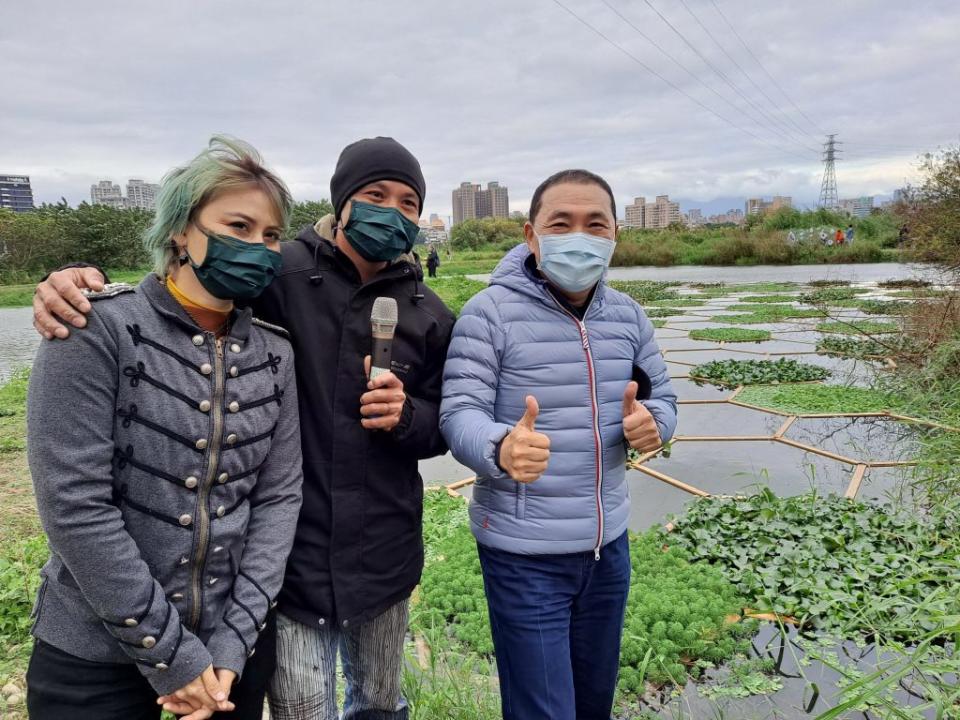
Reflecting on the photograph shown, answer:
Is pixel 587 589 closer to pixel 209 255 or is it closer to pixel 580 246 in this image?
pixel 580 246

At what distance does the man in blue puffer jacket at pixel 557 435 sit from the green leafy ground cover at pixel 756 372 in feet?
19.1

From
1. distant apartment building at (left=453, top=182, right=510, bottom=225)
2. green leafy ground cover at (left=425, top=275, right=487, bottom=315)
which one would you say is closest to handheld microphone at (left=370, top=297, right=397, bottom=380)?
green leafy ground cover at (left=425, top=275, right=487, bottom=315)

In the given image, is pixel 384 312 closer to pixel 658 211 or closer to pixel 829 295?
pixel 829 295

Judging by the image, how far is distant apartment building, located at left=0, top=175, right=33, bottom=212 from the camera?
88375mm

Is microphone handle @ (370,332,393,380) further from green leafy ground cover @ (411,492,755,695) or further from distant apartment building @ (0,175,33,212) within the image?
distant apartment building @ (0,175,33,212)

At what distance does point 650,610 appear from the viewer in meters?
2.74

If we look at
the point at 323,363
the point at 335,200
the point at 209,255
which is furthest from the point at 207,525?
the point at 335,200

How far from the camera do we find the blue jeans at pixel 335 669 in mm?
1620

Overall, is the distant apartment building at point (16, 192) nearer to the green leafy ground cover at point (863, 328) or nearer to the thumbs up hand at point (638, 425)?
the green leafy ground cover at point (863, 328)

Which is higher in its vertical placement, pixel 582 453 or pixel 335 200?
→ pixel 335 200

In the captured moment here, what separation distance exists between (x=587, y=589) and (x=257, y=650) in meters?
0.87

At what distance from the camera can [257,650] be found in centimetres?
151

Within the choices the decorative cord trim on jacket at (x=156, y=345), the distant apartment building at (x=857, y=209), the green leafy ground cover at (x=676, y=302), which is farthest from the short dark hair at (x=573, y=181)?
the distant apartment building at (x=857, y=209)

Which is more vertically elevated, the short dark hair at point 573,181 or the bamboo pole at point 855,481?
the short dark hair at point 573,181
